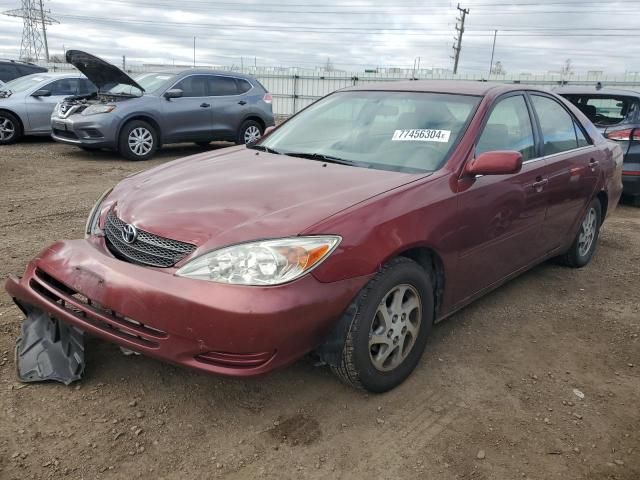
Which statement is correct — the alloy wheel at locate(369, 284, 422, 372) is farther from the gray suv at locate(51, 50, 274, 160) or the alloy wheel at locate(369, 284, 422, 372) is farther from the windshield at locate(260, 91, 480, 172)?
the gray suv at locate(51, 50, 274, 160)

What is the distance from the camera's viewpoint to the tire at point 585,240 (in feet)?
15.4

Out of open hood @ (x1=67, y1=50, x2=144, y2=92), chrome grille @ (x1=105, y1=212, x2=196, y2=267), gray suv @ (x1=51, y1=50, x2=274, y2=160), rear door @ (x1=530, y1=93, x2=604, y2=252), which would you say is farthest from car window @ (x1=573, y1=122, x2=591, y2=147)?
open hood @ (x1=67, y1=50, x2=144, y2=92)

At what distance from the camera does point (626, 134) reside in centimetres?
702

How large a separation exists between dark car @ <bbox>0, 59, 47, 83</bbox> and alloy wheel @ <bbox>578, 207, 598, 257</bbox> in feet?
44.1

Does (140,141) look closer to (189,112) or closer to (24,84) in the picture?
(189,112)

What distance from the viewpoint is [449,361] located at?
3.20 meters

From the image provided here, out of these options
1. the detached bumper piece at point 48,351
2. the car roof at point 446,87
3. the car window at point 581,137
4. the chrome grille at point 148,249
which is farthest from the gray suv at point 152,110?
the chrome grille at point 148,249

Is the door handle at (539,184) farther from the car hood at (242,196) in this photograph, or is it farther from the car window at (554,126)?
the car hood at (242,196)

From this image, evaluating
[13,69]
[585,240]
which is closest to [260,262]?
[585,240]

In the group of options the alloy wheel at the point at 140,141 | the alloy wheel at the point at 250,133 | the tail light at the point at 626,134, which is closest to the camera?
the tail light at the point at 626,134

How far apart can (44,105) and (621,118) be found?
10.2 m

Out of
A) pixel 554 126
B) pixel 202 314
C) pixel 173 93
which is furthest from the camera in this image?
pixel 173 93

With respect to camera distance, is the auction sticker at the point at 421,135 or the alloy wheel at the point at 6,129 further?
the alloy wheel at the point at 6,129

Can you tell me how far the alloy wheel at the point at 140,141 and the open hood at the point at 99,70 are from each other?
0.77 metres
